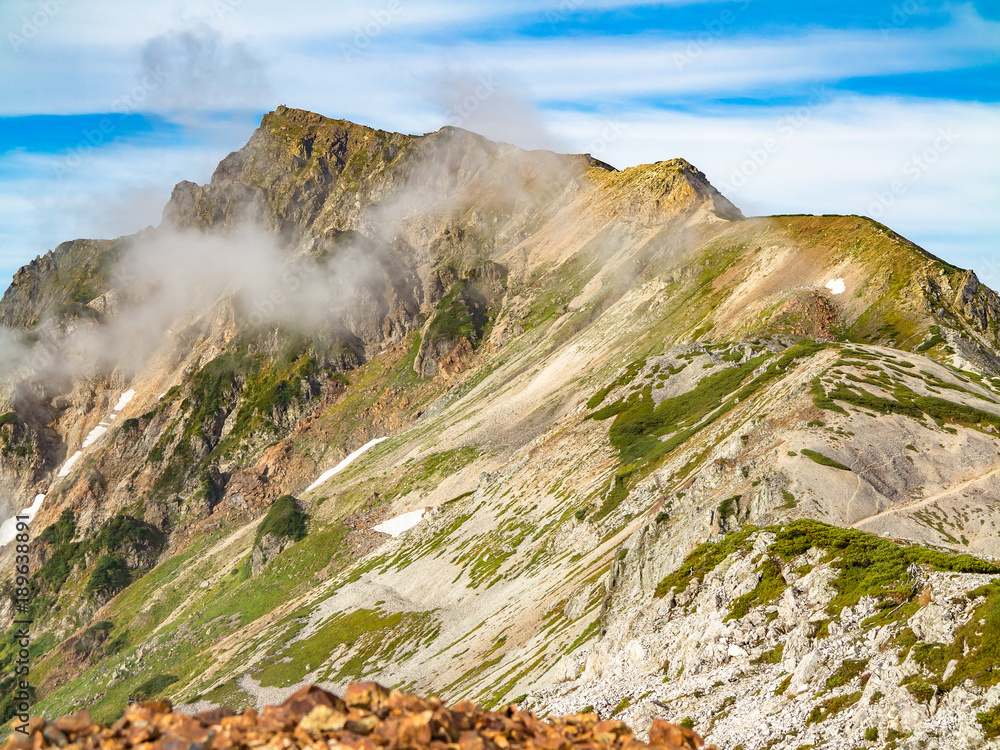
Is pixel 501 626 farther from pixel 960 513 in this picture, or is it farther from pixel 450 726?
pixel 450 726

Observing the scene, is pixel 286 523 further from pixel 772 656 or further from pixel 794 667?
pixel 794 667

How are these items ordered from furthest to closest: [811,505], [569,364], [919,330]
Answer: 1. [569,364]
2. [919,330]
3. [811,505]

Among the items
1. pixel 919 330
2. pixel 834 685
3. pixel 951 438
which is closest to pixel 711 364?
pixel 919 330

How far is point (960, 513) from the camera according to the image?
5231 cm

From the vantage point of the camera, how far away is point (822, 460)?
184 feet

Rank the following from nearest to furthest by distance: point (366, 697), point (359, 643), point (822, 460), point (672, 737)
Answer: point (366, 697)
point (672, 737)
point (822, 460)
point (359, 643)

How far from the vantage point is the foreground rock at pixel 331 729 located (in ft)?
49.7

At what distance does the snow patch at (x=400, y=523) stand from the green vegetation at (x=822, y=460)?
85915 millimetres

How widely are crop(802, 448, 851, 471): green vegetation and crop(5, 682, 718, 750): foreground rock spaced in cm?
4394

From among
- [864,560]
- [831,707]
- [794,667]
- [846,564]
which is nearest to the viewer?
[831,707]

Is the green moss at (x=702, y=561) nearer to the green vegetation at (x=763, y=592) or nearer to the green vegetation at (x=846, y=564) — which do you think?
the green vegetation at (x=846, y=564)

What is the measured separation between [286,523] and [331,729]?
475 feet

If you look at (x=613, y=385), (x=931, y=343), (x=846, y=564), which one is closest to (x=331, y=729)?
(x=846, y=564)

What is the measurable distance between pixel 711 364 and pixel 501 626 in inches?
2183
